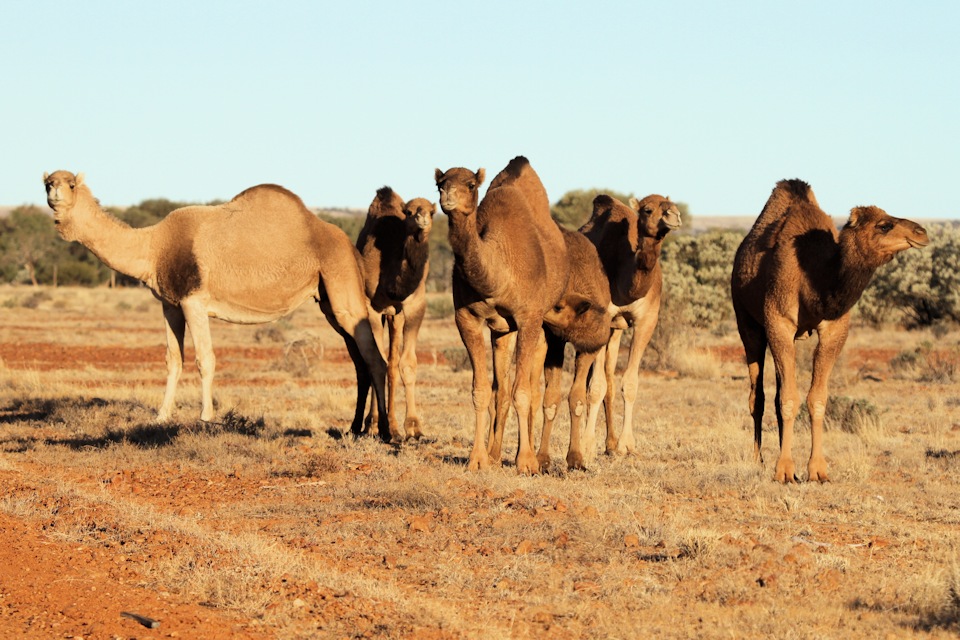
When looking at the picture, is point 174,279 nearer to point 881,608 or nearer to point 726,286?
point 881,608

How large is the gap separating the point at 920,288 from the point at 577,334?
89.3 ft

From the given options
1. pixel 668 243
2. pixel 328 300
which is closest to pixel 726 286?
pixel 668 243

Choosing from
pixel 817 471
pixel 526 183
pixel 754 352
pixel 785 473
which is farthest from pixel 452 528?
pixel 754 352

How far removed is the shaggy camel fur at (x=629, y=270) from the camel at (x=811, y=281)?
3.13 ft

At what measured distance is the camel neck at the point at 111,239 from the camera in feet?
42.7

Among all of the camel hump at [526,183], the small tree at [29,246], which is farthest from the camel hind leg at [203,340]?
the small tree at [29,246]

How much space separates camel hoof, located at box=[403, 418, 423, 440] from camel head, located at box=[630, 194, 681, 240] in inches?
142

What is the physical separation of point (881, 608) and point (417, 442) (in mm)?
7403

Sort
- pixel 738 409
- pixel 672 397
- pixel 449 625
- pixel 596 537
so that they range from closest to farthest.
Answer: pixel 449 625 → pixel 596 537 → pixel 738 409 → pixel 672 397

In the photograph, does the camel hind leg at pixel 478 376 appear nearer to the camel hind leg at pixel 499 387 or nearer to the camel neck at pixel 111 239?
the camel hind leg at pixel 499 387

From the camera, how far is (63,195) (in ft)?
41.4

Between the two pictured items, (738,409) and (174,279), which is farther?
(738,409)

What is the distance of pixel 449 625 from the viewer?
573 centimetres

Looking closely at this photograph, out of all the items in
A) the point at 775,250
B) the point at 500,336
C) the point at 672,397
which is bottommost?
the point at 672,397
